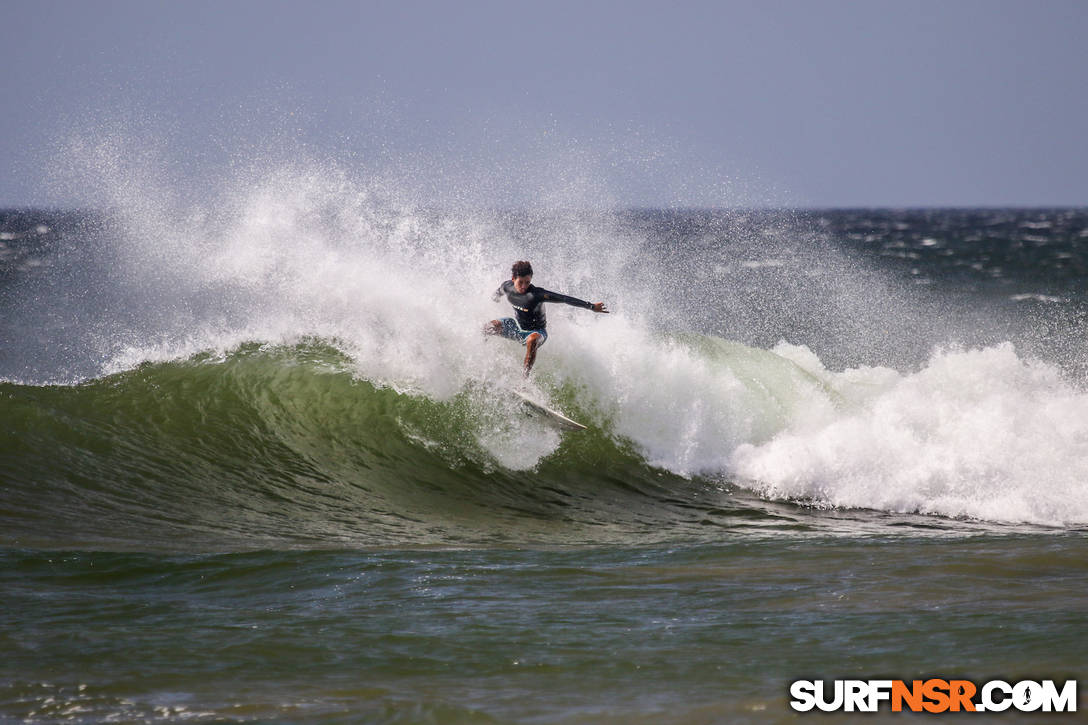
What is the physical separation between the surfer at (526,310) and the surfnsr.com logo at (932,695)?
613 centimetres

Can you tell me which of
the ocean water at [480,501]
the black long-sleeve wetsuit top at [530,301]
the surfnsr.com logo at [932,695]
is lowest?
the surfnsr.com logo at [932,695]

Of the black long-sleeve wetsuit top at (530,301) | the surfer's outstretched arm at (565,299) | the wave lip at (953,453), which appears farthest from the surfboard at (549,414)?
the wave lip at (953,453)

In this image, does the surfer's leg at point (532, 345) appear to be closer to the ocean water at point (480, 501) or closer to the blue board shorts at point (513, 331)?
the blue board shorts at point (513, 331)

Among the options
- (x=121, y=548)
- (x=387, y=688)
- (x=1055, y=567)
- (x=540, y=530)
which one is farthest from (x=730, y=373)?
(x=387, y=688)

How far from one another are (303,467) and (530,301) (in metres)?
2.93

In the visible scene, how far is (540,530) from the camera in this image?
912 cm

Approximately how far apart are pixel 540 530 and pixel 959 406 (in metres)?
5.38

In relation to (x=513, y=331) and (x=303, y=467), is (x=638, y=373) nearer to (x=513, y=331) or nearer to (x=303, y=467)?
(x=513, y=331)

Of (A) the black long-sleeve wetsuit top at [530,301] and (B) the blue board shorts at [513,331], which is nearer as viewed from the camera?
(A) the black long-sleeve wetsuit top at [530,301]

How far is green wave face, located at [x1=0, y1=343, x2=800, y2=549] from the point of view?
350 inches

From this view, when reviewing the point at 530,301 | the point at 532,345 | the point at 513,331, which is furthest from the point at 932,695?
the point at 513,331

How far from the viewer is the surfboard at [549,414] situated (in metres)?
10.9

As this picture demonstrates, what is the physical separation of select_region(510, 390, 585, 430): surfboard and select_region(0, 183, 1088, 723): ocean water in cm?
14

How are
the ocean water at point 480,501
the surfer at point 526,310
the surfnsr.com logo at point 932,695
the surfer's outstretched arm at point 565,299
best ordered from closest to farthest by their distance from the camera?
the surfnsr.com logo at point 932,695 → the ocean water at point 480,501 → the surfer's outstretched arm at point 565,299 → the surfer at point 526,310
